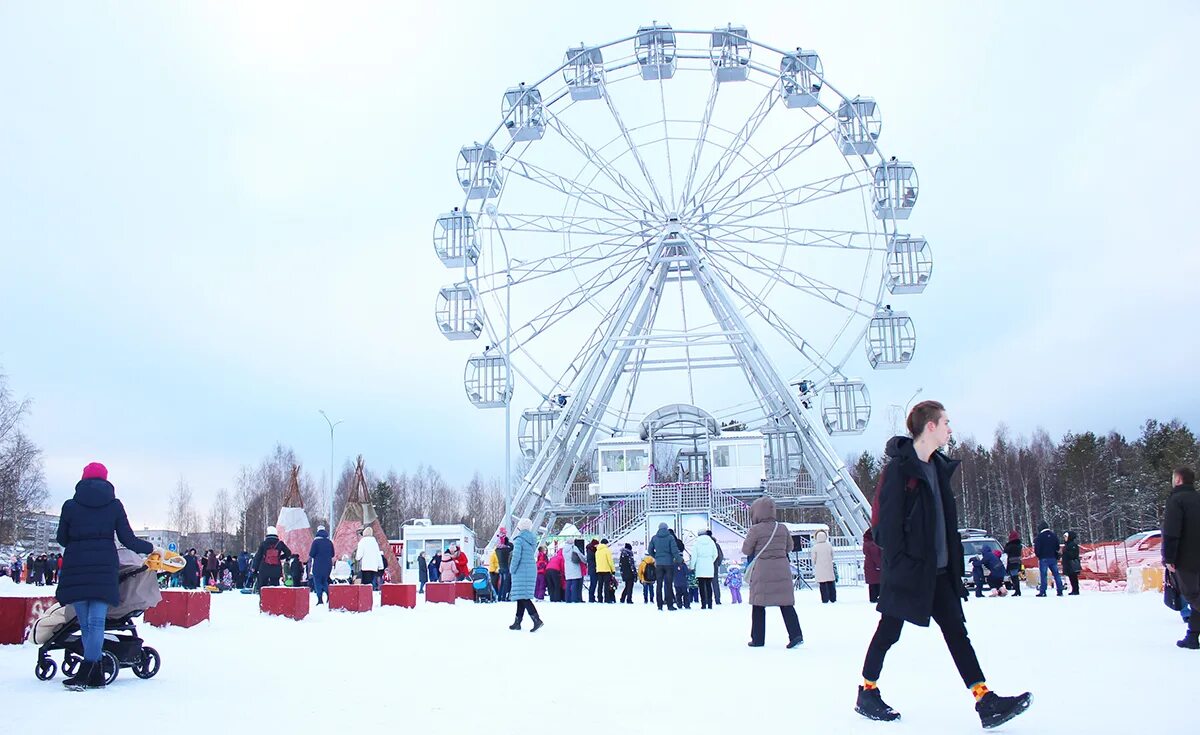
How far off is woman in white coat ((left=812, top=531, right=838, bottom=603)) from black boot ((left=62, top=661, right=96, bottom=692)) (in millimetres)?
14549

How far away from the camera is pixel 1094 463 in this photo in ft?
253

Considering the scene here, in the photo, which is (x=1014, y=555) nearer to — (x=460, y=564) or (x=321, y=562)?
(x=460, y=564)

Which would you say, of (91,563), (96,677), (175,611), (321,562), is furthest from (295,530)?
(91,563)

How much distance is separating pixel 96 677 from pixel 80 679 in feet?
0.35

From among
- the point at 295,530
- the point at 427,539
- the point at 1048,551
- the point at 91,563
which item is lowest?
the point at 1048,551

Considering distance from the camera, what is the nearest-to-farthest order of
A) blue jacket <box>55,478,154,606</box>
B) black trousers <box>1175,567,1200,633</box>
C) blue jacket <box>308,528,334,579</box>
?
blue jacket <box>55,478,154,606</box> < black trousers <box>1175,567,1200,633</box> < blue jacket <box>308,528,334,579</box>

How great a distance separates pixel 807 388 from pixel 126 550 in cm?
2832

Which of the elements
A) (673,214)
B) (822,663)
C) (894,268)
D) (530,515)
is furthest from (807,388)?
(822,663)

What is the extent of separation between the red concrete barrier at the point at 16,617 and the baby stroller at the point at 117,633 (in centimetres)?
271

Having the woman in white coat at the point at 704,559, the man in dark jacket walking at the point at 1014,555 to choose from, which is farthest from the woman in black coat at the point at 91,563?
the man in dark jacket walking at the point at 1014,555

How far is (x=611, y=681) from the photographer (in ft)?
26.6

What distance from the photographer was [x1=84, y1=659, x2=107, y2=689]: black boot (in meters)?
7.69

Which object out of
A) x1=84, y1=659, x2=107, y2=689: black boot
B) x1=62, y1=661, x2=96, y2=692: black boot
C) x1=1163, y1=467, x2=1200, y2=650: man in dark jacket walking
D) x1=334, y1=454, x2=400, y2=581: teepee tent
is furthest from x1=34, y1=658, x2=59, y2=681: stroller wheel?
x1=334, y1=454, x2=400, y2=581: teepee tent

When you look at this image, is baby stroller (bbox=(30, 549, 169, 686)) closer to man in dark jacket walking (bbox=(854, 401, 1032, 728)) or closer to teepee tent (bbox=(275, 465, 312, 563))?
man in dark jacket walking (bbox=(854, 401, 1032, 728))
